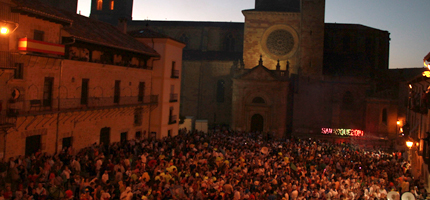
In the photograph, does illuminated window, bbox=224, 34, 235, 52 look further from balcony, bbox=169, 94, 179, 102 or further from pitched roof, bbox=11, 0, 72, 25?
pitched roof, bbox=11, 0, 72, 25

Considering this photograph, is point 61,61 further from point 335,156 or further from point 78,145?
point 335,156

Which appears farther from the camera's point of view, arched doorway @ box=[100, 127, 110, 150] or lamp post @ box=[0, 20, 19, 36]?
arched doorway @ box=[100, 127, 110, 150]

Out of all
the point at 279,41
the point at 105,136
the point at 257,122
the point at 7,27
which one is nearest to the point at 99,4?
the point at 279,41

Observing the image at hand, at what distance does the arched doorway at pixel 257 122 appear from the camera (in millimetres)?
40344

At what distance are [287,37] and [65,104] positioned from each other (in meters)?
28.3

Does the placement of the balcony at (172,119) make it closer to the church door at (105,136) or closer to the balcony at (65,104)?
the balcony at (65,104)

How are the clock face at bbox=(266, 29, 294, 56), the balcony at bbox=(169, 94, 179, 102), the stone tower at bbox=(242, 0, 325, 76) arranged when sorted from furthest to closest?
the clock face at bbox=(266, 29, 294, 56)
the stone tower at bbox=(242, 0, 325, 76)
the balcony at bbox=(169, 94, 179, 102)

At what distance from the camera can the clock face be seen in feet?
140

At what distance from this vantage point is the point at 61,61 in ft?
63.1

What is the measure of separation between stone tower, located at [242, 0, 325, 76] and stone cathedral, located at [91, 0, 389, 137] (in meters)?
0.09

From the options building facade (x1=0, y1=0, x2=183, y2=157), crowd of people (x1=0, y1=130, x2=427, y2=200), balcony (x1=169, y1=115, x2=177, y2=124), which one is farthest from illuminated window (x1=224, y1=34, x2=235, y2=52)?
crowd of people (x1=0, y1=130, x2=427, y2=200)

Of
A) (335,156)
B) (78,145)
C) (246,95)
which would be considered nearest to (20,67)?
(78,145)

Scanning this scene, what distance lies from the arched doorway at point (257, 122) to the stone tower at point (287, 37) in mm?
5546

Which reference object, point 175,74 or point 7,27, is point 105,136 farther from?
point 7,27
